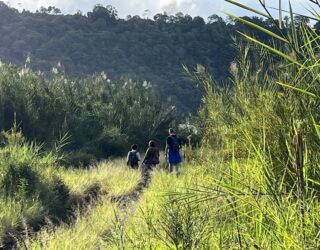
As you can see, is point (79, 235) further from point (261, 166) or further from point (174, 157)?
point (174, 157)

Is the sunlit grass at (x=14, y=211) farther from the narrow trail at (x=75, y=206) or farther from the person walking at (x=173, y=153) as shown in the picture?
the person walking at (x=173, y=153)

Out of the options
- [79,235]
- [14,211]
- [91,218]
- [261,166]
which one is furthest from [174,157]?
[261,166]

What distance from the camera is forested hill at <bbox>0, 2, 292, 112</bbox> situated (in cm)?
6738

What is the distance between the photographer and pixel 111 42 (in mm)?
76500

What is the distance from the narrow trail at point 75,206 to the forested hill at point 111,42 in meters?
47.6

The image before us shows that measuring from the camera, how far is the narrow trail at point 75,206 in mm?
8414

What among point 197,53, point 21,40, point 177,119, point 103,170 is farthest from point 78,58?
point 103,170

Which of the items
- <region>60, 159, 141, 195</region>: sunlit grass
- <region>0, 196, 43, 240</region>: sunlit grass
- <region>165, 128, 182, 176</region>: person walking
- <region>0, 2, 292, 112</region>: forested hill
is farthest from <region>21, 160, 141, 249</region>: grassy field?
A: <region>0, 2, 292, 112</region>: forested hill

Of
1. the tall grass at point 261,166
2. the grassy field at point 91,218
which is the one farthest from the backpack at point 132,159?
the tall grass at point 261,166

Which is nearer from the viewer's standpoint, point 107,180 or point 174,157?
point 107,180

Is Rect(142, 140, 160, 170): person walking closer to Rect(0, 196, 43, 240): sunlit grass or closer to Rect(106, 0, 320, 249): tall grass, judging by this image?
Rect(0, 196, 43, 240): sunlit grass

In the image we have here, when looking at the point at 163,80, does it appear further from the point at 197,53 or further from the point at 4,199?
the point at 4,199

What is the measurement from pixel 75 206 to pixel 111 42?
6668cm

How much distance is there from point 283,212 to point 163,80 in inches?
2464
